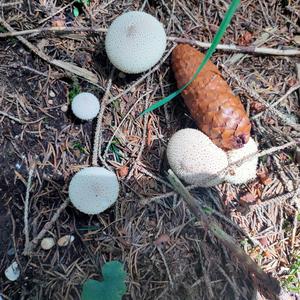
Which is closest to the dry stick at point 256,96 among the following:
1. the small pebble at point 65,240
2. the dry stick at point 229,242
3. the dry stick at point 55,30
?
the dry stick at point 229,242

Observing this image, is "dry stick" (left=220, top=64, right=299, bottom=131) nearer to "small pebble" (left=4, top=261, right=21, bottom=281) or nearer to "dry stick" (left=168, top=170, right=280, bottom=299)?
"dry stick" (left=168, top=170, right=280, bottom=299)

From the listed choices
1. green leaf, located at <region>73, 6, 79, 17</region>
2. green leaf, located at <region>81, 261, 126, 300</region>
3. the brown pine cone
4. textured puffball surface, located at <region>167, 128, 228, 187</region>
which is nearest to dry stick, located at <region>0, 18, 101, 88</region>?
green leaf, located at <region>73, 6, 79, 17</region>

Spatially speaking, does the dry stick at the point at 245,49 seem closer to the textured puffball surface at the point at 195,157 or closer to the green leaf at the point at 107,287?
the textured puffball surface at the point at 195,157

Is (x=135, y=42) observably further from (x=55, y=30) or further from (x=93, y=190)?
(x=93, y=190)

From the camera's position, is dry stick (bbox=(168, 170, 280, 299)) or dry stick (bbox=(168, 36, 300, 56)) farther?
dry stick (bbox=(168, 36, 300, 56))

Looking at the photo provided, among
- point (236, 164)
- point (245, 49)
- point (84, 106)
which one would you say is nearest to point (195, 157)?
point (236, 164)
